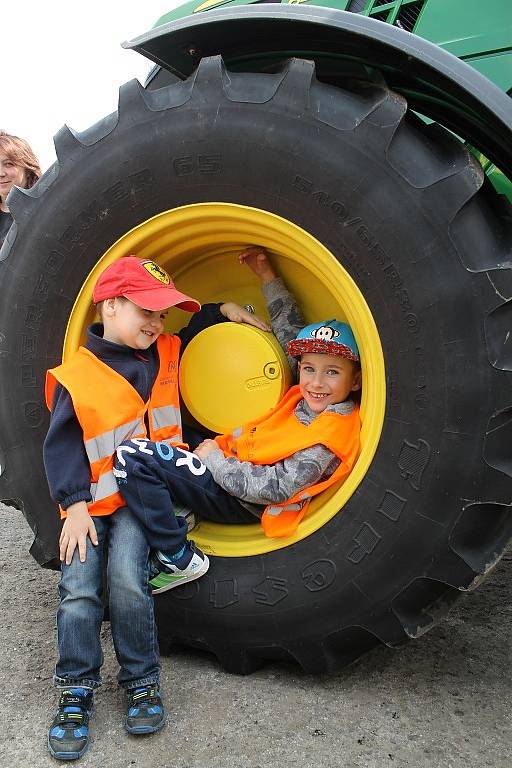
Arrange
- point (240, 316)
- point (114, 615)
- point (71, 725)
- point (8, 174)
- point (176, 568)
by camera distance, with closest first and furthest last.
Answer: point (71, 725)
point (114, 615)
point (176, 568)
point (240, 316)
point (8, 174)

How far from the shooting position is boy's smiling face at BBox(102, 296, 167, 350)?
202 centimetres

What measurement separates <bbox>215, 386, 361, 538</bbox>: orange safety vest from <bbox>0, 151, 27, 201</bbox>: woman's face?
74.7 inches

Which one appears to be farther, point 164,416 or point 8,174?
point 8,174

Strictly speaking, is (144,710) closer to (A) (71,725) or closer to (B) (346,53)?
(A) (71,725)

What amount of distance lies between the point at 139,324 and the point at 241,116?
1.97 ft

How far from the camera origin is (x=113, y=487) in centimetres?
198

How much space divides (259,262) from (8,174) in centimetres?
174

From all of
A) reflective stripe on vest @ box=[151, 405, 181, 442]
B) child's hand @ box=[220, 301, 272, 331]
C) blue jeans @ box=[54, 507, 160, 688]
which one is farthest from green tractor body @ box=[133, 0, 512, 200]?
blue jeans @ box=[54, 507, 160, 688]

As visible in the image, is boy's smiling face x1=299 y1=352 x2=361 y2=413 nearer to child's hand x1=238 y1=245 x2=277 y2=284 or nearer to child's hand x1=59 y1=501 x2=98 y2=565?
child's hand x1=238 y1=245 x2=277 y2=284

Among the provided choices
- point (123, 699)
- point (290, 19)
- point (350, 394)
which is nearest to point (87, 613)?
point (123, 699)

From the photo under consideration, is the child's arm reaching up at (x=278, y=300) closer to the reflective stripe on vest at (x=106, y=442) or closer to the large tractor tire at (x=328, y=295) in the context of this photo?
the large tractor tire at (x=328, y=295)

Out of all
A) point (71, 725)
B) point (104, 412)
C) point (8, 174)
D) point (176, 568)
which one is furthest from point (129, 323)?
point (8, 174)

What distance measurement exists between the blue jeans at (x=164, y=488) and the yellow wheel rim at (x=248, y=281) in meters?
0.12

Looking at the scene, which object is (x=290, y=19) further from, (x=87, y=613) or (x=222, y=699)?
(x=222, y=699)
